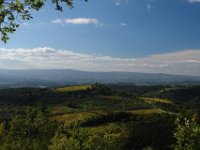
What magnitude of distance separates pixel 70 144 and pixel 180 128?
62.4m

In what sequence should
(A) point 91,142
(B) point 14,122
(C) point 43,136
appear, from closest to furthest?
(A) point 91,142
(C) point 43,136
(B) point 14,122

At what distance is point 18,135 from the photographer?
534ft

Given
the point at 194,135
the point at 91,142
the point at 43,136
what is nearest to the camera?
the point at 194,135

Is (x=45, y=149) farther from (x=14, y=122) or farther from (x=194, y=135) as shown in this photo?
(x=194, y=135)

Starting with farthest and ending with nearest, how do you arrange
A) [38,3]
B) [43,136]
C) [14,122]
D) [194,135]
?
[14,122], [43,136], [194,135], [38,3]

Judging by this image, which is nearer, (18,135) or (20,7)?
(20,7)

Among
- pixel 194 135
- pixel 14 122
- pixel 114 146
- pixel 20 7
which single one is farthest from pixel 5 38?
pixel 14 122

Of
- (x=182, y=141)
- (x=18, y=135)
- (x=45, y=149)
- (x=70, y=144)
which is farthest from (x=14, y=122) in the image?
(x=182, y=141)

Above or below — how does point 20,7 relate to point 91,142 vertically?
above

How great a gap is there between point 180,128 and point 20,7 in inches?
1238

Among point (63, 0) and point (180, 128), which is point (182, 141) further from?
point (63, 0)

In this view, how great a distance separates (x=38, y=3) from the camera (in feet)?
79.5

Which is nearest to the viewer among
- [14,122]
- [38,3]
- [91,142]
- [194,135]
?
[38,3]

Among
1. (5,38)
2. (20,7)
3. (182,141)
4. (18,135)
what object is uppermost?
(20,7)
